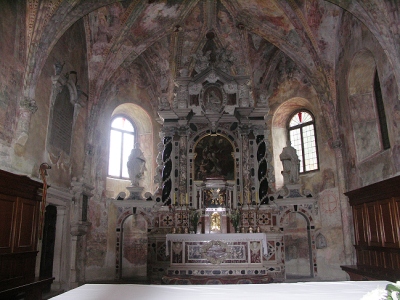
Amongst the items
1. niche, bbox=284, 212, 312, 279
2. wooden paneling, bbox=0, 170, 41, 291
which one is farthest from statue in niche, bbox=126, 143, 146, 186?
niche, bbox=284, 212, 312, 279

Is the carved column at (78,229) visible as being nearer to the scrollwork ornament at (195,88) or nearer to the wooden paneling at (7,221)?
the wooden paneling at (7,221)

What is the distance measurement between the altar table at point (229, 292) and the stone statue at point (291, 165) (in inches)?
408

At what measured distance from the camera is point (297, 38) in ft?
46.8

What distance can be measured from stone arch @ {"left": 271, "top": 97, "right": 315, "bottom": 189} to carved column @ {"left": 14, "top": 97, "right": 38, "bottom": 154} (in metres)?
10.7

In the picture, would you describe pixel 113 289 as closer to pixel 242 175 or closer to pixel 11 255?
pixel 11 255

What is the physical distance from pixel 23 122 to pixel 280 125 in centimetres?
1139

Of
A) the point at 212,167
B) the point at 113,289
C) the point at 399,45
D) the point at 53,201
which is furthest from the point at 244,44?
the point at 113,289

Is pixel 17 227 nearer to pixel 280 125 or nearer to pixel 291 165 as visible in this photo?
pixel 291 165

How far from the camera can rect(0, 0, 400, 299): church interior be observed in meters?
9.59

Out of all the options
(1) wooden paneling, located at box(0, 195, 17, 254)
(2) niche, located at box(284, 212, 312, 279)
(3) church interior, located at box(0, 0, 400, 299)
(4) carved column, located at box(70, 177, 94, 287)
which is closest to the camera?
(1) wooden paneling, located at box(0, 195, 17, 254)

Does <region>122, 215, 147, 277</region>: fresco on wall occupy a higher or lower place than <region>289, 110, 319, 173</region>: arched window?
lower

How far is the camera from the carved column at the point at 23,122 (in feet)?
29.7

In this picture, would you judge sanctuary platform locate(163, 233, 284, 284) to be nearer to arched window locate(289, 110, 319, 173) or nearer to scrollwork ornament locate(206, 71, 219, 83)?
arched window locate(289, 110, 319, 173)

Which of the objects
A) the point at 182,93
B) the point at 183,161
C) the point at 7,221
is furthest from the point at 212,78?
the point at 7,221
